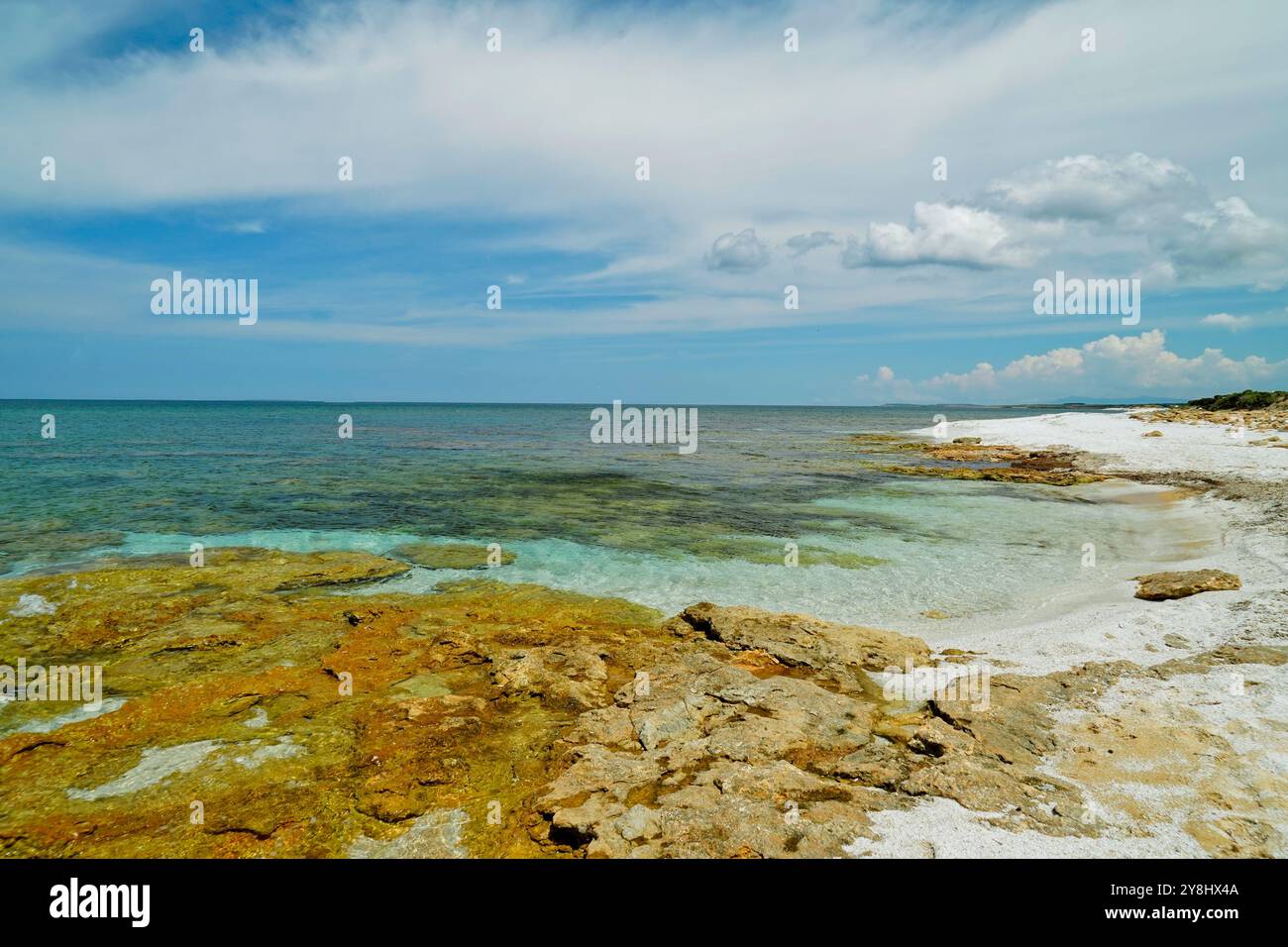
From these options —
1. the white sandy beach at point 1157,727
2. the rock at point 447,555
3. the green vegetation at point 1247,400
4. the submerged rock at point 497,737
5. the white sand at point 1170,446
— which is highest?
the green vegetation at point 1247,400

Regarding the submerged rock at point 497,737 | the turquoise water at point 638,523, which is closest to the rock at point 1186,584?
the turquoise water at point 638,523

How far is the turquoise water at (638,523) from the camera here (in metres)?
18.2

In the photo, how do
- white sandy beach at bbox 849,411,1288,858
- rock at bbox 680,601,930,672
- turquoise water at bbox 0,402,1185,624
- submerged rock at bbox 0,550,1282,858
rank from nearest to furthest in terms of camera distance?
white sandy beach at bbox 849,411,1288,858, submerged rock at bbox 0,550,1282,858, rock at bbox 680,601,930,672, turquoise water at bbox 0,402,1185,624

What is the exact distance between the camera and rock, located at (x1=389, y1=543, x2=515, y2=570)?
19891 mm

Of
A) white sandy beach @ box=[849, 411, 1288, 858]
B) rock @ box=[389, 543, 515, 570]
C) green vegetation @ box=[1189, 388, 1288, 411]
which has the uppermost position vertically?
green vegetation @ box=[1189, 388, 1288, 411]

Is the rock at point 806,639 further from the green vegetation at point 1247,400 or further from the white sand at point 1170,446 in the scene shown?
the green vegetation at point 1247,400

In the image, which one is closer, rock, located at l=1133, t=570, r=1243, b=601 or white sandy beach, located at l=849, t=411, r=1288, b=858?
white sandy beach, located at l=849, t=411, r=1288, b=858

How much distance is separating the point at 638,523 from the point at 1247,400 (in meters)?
76.4

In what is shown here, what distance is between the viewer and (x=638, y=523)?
26875 mm

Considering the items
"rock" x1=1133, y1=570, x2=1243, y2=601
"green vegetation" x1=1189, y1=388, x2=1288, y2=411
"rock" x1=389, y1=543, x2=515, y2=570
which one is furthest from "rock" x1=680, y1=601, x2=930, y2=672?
"green vegetation" x1=1189, y1=388, x2=1288, y2=411

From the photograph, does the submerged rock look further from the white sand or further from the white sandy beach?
the white sand

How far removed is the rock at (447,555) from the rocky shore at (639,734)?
491 centimetres

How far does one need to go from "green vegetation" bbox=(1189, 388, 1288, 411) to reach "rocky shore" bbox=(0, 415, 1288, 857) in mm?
69983
